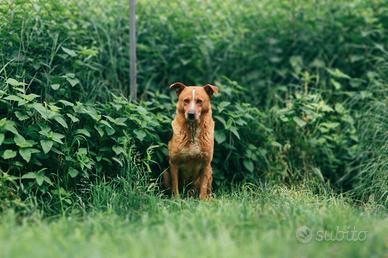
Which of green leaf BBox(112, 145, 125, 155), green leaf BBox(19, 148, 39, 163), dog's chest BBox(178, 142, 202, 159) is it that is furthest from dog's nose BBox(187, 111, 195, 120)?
green leaf BBox(19, 148, 39, 163)

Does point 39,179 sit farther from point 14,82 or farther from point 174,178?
point 174,178

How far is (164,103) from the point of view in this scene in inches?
262

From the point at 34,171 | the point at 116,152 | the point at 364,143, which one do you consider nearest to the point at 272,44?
the point at 364,143

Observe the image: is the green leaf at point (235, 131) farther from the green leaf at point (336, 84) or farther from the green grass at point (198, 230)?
the green leaf at point (336, 84)

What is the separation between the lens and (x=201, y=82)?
297 inches

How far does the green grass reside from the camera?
3781mm

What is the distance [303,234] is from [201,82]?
3.67 m

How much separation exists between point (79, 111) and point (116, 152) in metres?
0.51

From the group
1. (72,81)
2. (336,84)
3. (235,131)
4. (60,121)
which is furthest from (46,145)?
(336,84)

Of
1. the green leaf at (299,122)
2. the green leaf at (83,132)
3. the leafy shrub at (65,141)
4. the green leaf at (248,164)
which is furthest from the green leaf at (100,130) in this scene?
the green leaf at (299,122)

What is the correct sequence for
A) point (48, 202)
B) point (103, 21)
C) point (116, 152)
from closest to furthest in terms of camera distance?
point (48, 202) < point (116, 152) < point (103, 21)

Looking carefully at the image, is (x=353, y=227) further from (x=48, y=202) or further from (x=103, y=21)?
(x=103, y=21)

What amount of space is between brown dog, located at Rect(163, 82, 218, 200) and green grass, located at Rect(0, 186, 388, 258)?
1.87ft

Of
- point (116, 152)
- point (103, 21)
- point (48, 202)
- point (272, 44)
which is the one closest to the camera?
point (48, 202)
